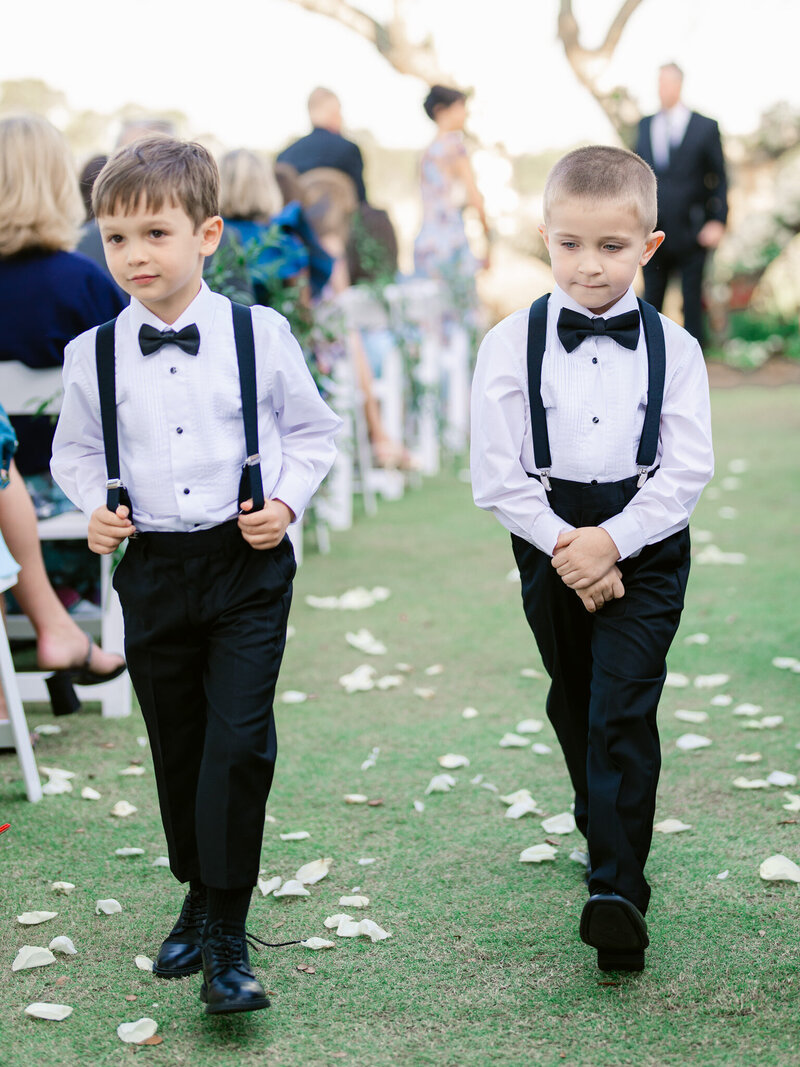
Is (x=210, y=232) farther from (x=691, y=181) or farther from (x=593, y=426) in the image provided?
(x=691, y=181)

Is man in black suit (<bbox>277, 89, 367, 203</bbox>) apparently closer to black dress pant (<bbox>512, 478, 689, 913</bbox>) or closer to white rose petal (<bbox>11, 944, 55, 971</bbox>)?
black dress pant (<bbox>512, 478, 689, 913</bbox>)

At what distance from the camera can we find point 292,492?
92.7 inches

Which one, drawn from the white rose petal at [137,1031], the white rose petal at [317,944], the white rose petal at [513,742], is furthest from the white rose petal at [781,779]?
the white rose petal at [137,1031]

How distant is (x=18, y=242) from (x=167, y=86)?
11.7m

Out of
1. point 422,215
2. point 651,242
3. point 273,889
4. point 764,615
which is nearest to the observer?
point 651,242

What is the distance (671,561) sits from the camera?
250 centimetres

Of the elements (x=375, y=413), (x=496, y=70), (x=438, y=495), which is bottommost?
(x=438, y=495)

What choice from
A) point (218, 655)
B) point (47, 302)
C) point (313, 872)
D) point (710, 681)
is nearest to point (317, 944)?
point (313, 872)

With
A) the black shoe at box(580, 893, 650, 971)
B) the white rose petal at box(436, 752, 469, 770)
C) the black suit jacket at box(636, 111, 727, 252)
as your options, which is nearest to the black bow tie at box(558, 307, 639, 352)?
the black shoe at box(580, 893, 650, 971)

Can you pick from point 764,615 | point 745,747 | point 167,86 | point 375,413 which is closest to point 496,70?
point 167,86

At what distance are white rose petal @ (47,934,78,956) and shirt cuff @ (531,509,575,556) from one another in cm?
123

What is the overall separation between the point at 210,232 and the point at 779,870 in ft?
5.89

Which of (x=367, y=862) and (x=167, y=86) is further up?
(x=167, y=86)

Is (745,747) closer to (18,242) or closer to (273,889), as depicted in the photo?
(273,889)
